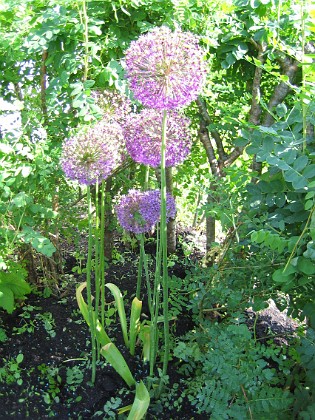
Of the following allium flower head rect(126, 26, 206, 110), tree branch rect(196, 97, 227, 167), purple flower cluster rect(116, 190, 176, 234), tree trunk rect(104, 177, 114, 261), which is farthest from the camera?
tree trunk rect(104, 177, 114, 261)

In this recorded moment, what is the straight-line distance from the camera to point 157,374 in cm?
249

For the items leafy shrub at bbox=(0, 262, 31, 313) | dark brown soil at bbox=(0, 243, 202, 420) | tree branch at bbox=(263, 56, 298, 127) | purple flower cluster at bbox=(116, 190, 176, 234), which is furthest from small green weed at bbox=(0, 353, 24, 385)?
tree branch at bbox=(263, 56, 298, 127)

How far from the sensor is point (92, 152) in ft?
6.52

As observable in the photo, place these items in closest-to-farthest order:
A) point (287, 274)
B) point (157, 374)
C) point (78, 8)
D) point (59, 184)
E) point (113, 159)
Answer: point (287, 274) < point (113, 159) < point (78, 8) < point (157, 374) < point (59, 184)

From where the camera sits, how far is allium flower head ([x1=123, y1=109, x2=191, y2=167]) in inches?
79.6

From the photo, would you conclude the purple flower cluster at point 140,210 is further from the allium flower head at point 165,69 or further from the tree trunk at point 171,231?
the tree trunk at point 171,231

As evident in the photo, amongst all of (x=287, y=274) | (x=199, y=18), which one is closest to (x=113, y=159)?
(x=287, y=274)

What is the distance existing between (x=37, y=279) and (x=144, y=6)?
63.0 inches

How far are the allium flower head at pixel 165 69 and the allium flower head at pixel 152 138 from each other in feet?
0.71

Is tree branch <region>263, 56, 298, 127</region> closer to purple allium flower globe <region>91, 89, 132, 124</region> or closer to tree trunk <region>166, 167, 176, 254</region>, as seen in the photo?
tree trunk <region>166, 167, 176, 254</region>

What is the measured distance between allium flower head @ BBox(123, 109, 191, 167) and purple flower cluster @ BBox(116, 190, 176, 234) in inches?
7.4

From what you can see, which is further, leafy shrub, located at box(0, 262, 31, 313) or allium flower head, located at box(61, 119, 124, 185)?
leafy shrub, located at box(0, 262, 31, 313)

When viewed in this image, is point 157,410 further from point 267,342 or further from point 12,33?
point 12,33

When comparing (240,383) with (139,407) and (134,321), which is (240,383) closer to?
(139,407)
